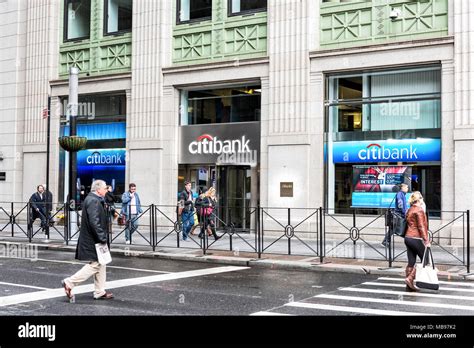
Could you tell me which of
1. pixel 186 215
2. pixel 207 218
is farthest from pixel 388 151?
pixel 186 215

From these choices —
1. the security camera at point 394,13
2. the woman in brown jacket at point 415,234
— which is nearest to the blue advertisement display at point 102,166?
the security camera at point 394,13

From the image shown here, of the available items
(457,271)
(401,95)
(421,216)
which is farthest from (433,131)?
(421,216)

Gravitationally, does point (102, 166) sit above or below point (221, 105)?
below

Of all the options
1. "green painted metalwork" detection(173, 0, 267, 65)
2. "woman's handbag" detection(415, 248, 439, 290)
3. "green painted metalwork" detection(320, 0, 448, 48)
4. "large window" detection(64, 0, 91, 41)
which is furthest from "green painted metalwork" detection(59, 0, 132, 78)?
"woman's handbag" detection(415, 248, 439, 290)

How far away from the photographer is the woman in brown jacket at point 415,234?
10.7 metres

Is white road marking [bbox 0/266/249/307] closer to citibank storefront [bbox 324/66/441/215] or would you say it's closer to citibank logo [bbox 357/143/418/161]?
citibank storefront [bbox 324/66/441/215]

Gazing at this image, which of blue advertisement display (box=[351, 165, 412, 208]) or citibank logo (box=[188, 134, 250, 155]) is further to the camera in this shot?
citibank logo (box=[188, 134, 250, 155])

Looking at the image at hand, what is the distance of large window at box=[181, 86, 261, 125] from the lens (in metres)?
21.5

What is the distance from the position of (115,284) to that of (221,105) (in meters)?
12.2

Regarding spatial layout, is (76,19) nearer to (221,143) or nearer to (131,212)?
(221,143)

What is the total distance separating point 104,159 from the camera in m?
24.8

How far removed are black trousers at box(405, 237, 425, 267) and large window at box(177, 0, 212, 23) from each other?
45.8 feet

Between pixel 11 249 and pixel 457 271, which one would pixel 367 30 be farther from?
pixel 11 249

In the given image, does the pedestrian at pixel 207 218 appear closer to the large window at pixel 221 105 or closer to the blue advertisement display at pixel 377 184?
the blue advertisement display at pixel 377 184
